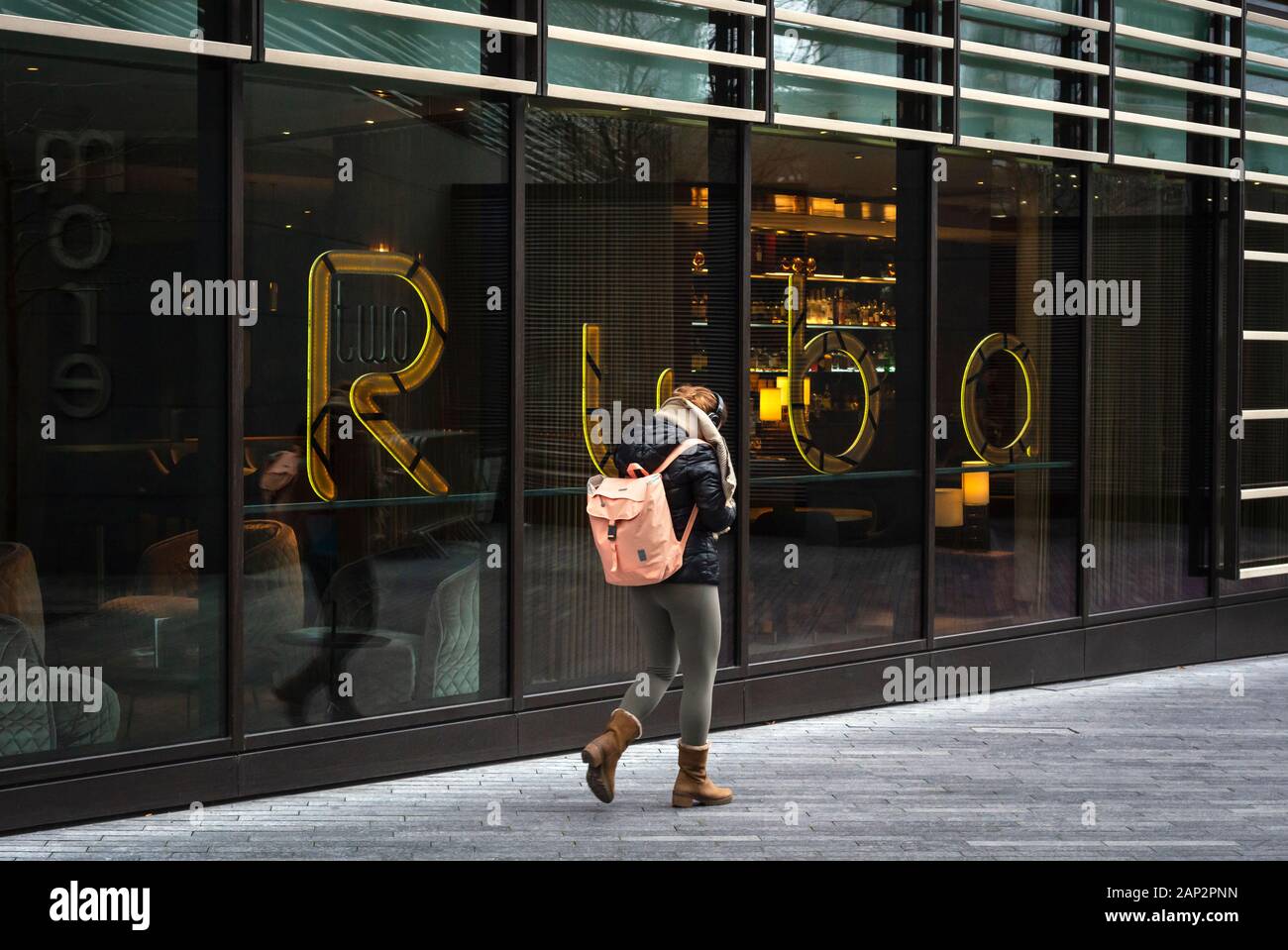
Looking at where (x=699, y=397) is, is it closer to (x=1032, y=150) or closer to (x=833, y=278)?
(x=833, y=278)

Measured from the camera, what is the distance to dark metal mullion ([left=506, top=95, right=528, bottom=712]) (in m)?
8.63

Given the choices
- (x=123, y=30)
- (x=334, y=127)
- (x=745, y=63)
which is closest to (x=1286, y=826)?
(x=745, y=63)

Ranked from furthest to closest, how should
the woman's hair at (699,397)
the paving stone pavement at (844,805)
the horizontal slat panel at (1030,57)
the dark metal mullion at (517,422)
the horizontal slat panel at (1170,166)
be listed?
the horizontal slat panel at (1170,166), the horizontal slat panel at (1030,57), the dark metal mullion at (517,422), the woman's hair at (699,397), the paving stone pavement at (844,805)

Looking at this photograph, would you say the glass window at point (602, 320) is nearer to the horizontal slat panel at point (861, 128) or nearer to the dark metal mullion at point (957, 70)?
the horizontal slat panel at point (861, 128)

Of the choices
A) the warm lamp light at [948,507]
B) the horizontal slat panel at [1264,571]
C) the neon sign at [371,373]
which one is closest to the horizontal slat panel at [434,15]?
the neon sign at [371,373]

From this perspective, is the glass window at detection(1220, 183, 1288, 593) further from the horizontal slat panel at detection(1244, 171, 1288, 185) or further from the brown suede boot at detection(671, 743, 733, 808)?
the brown suede boot at detection(671, 743, 733, 808)

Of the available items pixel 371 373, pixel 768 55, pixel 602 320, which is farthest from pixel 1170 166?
pixel 371 373

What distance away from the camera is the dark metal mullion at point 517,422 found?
28.3 feet

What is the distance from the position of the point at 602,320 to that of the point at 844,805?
10.2ft

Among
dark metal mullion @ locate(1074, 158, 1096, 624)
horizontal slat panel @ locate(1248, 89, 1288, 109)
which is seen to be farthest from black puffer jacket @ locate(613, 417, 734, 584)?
horizontal slat panel @ locate(1248, 89, 1288, 109)

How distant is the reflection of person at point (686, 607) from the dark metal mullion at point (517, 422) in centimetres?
113

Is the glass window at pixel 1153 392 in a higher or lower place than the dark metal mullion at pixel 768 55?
lower

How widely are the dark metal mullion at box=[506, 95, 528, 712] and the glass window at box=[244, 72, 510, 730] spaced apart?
0.19ft

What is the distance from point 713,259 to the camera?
948 centimetres
